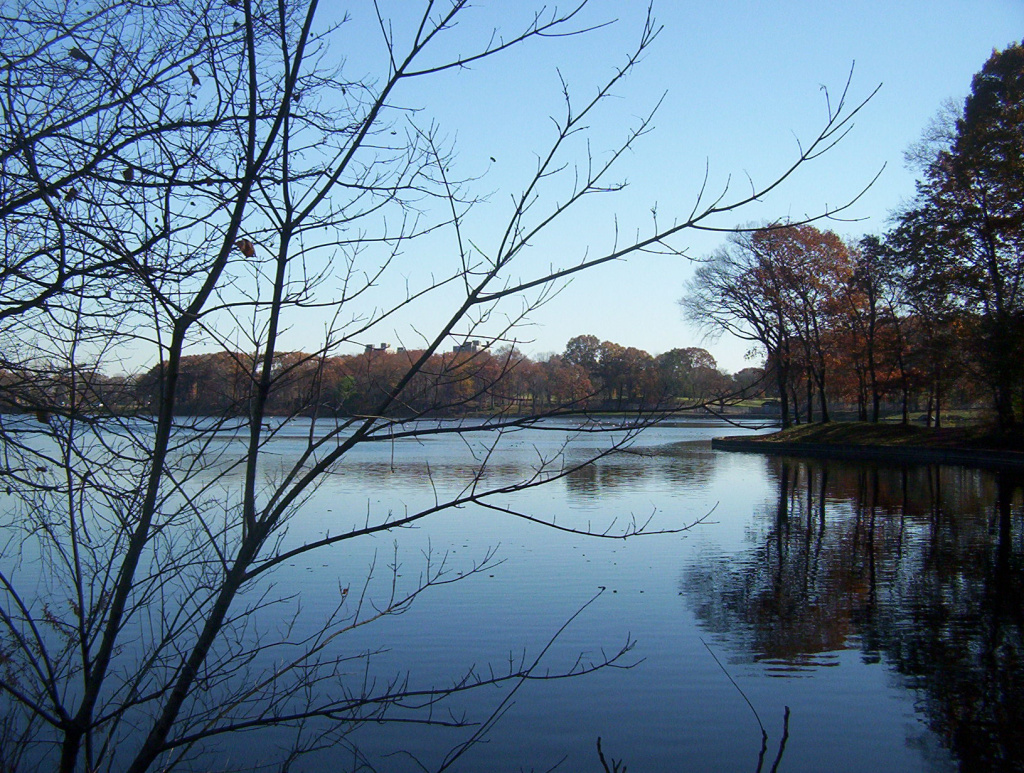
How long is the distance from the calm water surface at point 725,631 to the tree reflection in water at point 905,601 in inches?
1.3

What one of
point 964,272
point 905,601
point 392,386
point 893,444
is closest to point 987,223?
point 964,272

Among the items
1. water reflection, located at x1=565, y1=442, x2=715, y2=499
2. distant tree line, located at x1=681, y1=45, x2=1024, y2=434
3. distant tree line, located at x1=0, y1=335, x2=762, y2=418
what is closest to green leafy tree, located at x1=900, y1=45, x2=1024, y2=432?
distant tree line, located at x1=681, y1=45, x2=1024, y2=434

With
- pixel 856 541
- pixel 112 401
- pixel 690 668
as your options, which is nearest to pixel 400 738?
pixel 690 668

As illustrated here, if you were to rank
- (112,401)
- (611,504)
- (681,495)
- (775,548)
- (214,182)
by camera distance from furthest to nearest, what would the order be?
(681,495), (611,504), (775,548), (112,401), (214,182)

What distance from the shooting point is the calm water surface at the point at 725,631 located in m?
6.58

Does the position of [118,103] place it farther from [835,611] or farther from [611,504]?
[611,504]

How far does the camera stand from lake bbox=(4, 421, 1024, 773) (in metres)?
→ 6.50

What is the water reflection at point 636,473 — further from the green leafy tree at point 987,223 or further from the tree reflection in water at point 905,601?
the green leafy tree at point 987,223

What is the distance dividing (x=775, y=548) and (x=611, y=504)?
4.83 metres

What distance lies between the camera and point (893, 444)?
3356cm

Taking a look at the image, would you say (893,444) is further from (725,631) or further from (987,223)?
(725,631)

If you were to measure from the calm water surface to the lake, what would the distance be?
28 millimetres

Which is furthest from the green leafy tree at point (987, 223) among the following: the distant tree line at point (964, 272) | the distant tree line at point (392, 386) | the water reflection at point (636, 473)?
the distant tree line at point (392, 386)

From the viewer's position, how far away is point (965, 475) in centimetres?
2536
